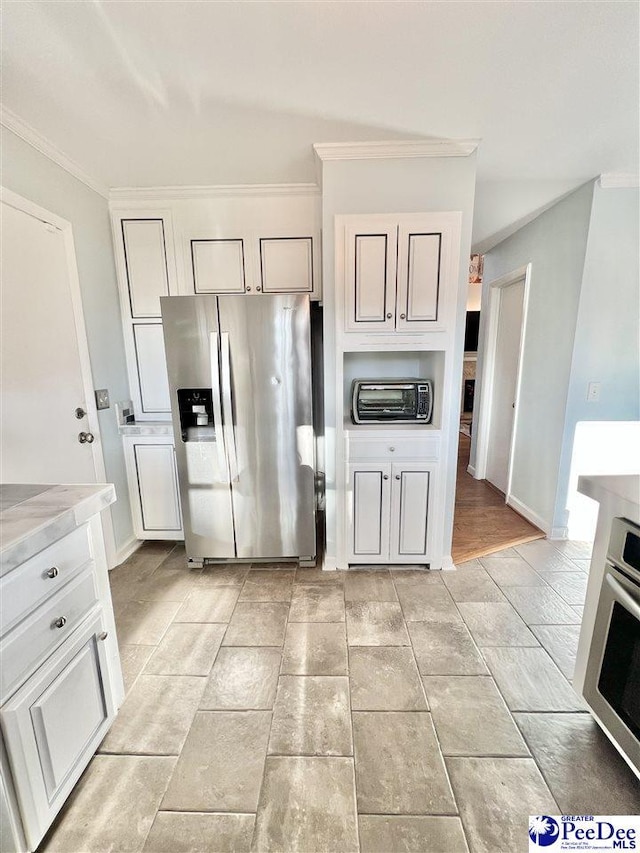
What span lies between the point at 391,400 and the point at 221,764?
6.09ft

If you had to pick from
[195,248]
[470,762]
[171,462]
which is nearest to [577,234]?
[195,248]

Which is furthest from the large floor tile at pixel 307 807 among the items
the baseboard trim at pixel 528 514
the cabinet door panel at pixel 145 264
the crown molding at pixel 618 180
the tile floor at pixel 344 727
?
the crown molding at pixel 618 180

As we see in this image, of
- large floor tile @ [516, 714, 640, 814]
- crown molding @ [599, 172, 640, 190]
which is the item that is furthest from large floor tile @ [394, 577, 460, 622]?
crown molding @ [599, 172, 640, 190]

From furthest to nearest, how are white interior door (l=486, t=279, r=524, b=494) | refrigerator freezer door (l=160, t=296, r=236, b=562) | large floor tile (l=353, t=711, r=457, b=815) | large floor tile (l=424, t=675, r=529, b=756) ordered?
white interior door (l=486, t=279, r=524, b=494) → refrigerator freezer door (l=160, t=296, r=236, b=562) → large floor tile (l=424, t=675, r=529, b=756) → large floor tile (l=353, t=711, r=457, b=815)

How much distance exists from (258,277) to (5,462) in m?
1.76

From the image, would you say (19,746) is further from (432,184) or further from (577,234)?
(577,234)

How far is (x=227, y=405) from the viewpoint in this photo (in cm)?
208

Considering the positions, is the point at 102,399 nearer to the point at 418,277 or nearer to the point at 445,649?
the point at 418,277

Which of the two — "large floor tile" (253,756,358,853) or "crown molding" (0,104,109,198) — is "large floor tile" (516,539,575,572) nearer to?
"large floor tile" (253,756,358,853)

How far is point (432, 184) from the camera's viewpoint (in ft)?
6.22

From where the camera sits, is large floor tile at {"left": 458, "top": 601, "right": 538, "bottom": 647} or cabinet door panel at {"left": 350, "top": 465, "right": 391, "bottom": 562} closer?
large floor tile at {"left": 458, "top": 601, "right": 538, "bottom": 647}

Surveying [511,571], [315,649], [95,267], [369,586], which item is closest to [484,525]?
[511,571]

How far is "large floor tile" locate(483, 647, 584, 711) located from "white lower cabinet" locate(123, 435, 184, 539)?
6.96 feet

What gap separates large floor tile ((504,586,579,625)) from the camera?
185 cm
